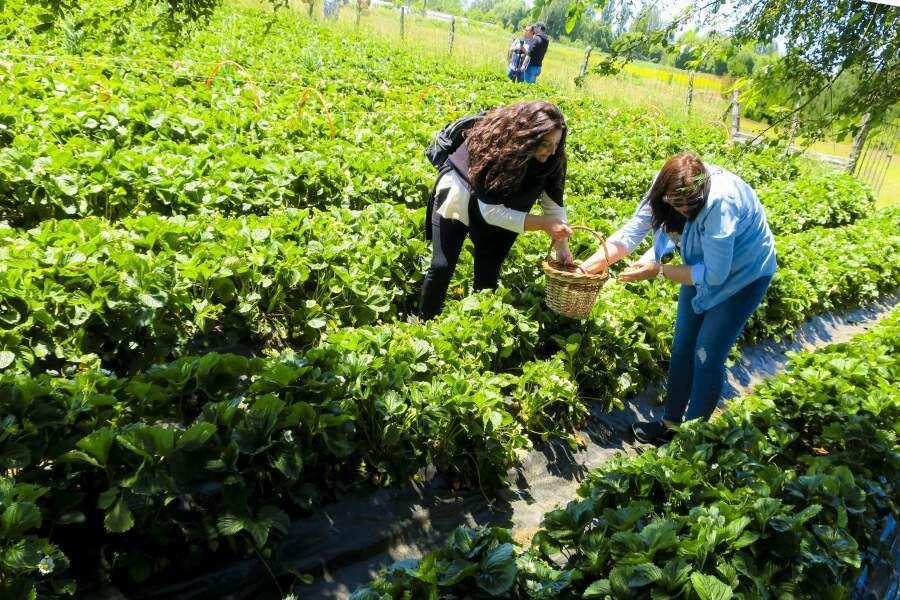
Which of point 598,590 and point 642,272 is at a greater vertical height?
point 642,272

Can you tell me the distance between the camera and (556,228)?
11.9ft

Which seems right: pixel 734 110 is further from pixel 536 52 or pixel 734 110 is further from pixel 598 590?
pixel 536 52

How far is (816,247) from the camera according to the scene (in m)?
7.43

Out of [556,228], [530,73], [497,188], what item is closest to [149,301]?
[497,188]

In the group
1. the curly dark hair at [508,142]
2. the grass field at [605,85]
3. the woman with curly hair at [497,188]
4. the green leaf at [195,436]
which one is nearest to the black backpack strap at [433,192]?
the woman with curly hair at [497,188]

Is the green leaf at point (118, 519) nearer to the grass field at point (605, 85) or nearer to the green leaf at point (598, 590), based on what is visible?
the green leaf at point (598, 590)

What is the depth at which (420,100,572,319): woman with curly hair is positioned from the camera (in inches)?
128

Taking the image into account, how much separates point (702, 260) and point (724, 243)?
0.22m

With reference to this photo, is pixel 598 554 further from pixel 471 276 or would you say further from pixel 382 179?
pixel 382 179

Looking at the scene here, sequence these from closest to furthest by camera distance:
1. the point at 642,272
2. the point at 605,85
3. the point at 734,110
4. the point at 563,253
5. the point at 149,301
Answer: the point at 149,301 → the point at 642,272 → the point at 563,253 → the point at 734,110 → the point at 605,85

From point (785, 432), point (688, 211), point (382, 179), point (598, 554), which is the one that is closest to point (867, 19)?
point (688, 211)

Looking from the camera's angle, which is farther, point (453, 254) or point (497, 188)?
point (453, 254)

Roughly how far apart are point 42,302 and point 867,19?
365 cm

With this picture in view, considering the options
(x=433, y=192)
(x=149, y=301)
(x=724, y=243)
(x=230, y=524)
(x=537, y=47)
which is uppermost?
(x=537, y=47)
